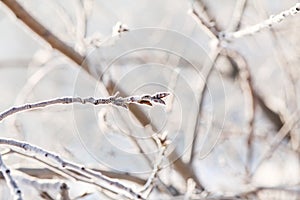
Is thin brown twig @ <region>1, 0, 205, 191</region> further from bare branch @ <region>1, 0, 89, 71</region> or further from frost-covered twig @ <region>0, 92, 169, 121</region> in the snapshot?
frost-covered twig @ <region>0, 92, 169, 121</region>

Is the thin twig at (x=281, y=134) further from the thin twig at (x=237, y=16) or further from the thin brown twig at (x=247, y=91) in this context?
the thin twig at (x=237, y=16)

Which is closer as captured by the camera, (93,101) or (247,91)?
(93,101)

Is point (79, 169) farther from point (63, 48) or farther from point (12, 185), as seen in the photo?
point (63, 48)

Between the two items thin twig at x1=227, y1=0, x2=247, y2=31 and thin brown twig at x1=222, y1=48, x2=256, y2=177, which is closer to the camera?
thin twig at x1=227, y1=0, x2=247, y2=31

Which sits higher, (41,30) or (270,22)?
(41,30)

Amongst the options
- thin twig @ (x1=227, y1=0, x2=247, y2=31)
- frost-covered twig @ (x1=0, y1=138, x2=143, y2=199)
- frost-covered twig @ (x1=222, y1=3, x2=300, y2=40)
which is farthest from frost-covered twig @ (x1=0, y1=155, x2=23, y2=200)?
thin twig @ (x1=227, y1=0, x2=247, y2=31)

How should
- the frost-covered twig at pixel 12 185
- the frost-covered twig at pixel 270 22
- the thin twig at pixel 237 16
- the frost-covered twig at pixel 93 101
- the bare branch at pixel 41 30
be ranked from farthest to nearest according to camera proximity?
the thin twig at pixel 237 16, the bare branch at pixel 41 30, the frost-covered twig at pixel 270 22, the frost-covered twig at pixel 93 101, the frost-covered twig at pixel 12 185

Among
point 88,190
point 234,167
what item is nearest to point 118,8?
point 234,167

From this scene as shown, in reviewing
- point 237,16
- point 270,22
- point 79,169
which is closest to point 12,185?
point 79,169

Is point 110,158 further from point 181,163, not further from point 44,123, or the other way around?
point 44,123

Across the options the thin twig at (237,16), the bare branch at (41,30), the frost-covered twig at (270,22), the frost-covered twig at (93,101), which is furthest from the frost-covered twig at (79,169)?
the thin twig at (237,16)

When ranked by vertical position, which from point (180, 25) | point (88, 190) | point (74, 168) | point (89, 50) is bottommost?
point (74, 168)
